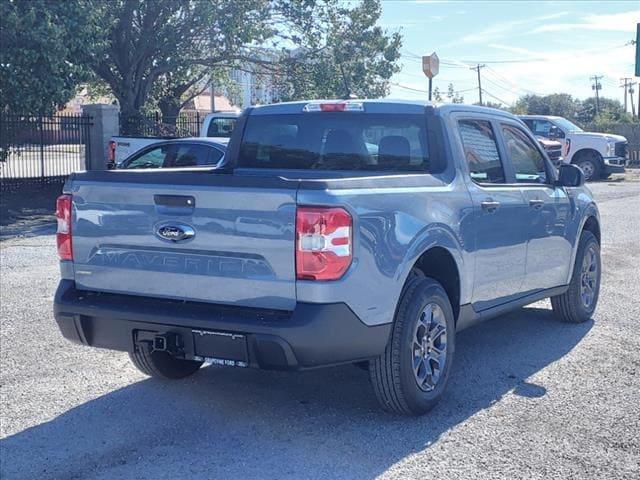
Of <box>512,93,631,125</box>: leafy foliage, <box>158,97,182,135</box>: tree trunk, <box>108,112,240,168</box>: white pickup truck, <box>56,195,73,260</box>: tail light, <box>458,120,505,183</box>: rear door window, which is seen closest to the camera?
<box>56,195,73,260</box>: tail light

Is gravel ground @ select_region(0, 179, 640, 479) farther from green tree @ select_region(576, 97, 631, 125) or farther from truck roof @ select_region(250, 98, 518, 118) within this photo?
green tree @ select_region(576, 97, 631, 125)

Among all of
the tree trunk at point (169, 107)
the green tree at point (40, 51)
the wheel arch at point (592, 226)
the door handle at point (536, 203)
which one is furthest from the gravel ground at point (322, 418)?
the tree trunk at point (169, 107)

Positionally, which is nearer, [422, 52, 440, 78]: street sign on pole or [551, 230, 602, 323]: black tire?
[551, 230, 602, 323]: black tire

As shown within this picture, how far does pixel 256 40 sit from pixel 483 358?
1962cm

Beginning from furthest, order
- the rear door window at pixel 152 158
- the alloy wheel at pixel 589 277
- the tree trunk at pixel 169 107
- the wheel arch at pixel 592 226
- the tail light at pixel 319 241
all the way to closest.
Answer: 1. the tree trunk at pixel 169 107
2. the rear door window at pixel 152 158
3. the wheel arch at pixel 592 226
4. the alloy wheel at pixel 589 277
5. the tail light at pixel 319 241

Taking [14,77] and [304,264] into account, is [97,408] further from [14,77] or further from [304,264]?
[14,77]

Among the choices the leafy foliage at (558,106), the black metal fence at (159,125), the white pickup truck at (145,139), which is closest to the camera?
the white pickup truck at (145,139)

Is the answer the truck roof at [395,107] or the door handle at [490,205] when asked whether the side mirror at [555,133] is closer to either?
the truck roof at [395,107]

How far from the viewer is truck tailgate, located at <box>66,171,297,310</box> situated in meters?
4.68

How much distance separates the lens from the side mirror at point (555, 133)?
27453mm

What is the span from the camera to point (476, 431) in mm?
5203

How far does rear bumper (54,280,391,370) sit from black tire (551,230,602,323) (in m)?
3.35

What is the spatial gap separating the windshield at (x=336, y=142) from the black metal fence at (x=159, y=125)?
59.2 ft

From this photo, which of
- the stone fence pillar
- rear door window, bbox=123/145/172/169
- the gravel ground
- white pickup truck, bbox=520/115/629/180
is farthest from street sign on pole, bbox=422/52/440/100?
white pickup truck, bbox=520/115/629/180
